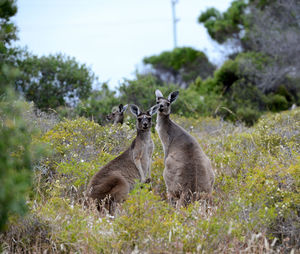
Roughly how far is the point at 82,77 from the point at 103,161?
7989 millimetres

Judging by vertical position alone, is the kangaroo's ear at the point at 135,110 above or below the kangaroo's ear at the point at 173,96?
below

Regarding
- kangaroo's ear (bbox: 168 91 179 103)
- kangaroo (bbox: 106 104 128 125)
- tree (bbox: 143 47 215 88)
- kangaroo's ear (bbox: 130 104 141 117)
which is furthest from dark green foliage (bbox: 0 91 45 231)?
tree (bbox: 143 47 215 88)

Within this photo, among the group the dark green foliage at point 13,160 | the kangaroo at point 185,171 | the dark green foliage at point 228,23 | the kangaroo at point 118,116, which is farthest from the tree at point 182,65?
the dark green foliage at point 13,160

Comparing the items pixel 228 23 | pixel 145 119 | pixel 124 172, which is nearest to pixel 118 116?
pixel 145 119

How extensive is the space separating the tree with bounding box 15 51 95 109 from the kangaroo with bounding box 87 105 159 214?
22.2ft

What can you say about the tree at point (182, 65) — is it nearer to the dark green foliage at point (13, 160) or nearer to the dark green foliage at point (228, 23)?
the dark green foliage at point (228, 23)

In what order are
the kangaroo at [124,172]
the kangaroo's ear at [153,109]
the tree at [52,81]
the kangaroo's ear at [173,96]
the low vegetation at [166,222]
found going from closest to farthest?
the low vegetation at [166,222]
the kangaroo at [124,172]
the kangaroo's ear at [153,109]
the kangaroo's ear at [173,96]
the tree at [52,81]

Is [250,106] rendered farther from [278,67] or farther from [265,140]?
[265,140]

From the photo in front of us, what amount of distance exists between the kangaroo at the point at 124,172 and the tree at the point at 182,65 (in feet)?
72.6

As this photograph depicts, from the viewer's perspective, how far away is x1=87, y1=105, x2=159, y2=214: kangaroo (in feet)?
20.0

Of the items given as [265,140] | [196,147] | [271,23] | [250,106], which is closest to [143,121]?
[196,147]

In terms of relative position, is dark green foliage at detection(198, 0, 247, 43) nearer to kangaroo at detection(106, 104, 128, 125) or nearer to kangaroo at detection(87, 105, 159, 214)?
kangaroo at detection(106, 104, 128, 125)

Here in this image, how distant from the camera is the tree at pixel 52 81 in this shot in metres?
14.1

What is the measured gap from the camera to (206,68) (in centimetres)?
3362
